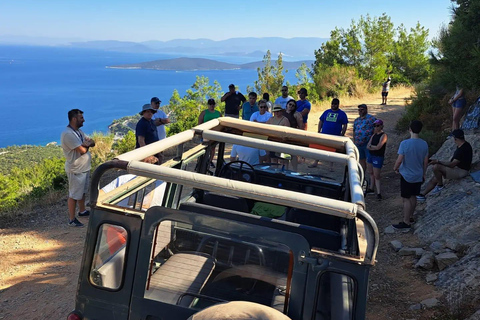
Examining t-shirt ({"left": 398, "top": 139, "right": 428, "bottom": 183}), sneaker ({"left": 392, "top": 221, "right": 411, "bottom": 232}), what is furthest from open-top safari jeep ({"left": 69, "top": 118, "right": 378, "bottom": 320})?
sneaker ({"left": 392, "top": 221, "right": 411, "bottom": 232})

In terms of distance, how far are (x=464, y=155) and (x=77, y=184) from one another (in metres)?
6.04

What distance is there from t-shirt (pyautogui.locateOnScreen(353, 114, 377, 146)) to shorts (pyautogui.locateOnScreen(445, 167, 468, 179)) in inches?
61.3

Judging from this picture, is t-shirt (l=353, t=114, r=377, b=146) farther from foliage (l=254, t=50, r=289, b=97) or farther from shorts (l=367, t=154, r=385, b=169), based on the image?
foliage (l=254, t=50, r=289, b=97)

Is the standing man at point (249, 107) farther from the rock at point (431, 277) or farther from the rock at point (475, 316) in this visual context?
the rock at point (475, 316)

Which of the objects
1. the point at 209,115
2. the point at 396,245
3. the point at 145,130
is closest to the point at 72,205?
the point at 145,130


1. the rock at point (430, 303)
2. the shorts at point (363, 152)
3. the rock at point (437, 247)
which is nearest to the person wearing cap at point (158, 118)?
the shorts at point (363, 152)

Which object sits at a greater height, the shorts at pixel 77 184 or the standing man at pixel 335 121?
the standing man at pixel 335 121

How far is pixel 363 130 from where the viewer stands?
325 inches

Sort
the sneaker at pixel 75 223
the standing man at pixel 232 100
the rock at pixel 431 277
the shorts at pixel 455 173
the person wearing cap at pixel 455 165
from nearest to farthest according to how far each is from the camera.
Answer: the rock at pixel 431 277 → the person wearing cap at pixel 455 165 → the shorts at pixel 455 173 → the sneaker at pixel 75 223 → the standing man at pixel 232 100

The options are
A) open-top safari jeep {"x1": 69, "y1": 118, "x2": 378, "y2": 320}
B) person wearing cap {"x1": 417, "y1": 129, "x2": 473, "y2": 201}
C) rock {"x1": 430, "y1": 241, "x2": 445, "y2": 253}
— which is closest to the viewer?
open-top safari jeep {"x1": 69, "y1": 118, "x2": 378, "y2": 320}

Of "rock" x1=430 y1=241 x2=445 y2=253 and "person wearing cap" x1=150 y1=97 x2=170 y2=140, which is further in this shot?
"person wearing cap" x1=150 y1=97 x2=170 y2=140

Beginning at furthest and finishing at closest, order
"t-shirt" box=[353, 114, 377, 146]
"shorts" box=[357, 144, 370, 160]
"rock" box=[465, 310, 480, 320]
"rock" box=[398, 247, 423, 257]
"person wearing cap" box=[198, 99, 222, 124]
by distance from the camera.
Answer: "person wearing cap" box=[198, 99, 222, 124], "shorts" box=[357, 144, 370, 160], "t-shirt" box=[353, 114, 377, 146], "rock" box=[398, 247, 423, 257], "rock" box=[465, 310, 480, 320]

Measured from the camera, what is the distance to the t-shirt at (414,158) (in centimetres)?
668

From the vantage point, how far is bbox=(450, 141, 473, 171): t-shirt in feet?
22.5
